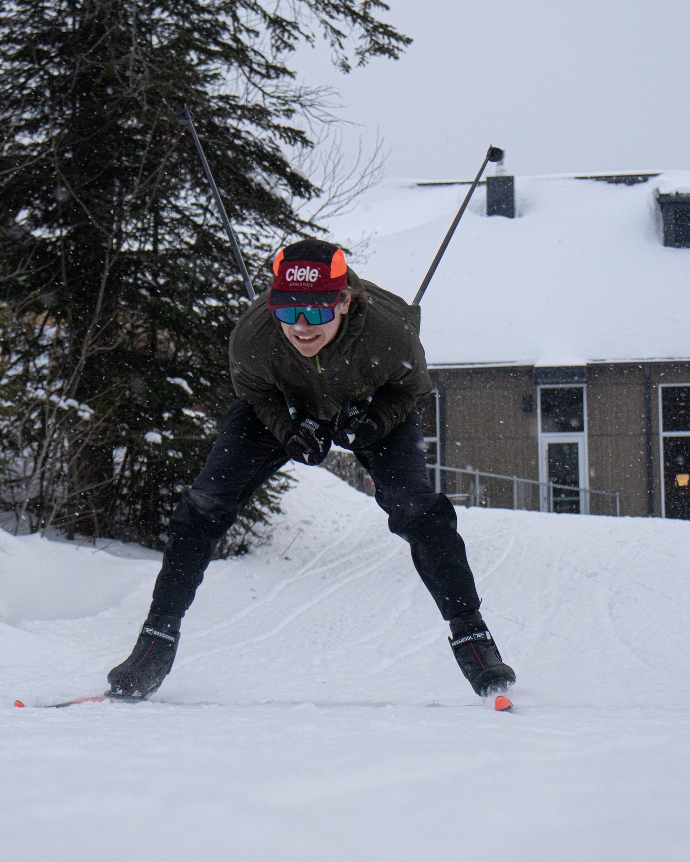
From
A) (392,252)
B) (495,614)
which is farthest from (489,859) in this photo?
(392,252)

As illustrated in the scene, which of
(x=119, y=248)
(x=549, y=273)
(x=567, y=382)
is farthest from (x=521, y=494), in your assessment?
(x=119, y=248)

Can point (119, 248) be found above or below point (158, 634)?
above

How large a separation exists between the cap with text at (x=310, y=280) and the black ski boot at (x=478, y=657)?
1.18 metres

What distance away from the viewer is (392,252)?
23234 mm

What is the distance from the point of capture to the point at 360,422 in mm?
3232

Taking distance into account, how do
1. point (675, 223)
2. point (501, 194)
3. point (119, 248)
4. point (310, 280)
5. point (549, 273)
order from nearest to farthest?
1. point (310, 280)
2. point (119, 248)
3. point (549, 273)
4. point (675, 223)
5. point (501, 194)

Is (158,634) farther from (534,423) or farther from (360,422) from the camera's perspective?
(534,423)

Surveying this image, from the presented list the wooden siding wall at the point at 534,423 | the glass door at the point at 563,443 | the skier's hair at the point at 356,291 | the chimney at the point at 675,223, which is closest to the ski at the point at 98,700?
the skier's hair at the point at 356,291

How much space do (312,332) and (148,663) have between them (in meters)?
1.33

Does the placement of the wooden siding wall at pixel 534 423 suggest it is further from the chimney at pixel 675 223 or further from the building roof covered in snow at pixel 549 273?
the chimney at pixel 675 223

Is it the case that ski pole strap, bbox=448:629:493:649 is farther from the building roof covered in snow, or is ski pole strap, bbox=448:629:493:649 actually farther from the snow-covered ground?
the building roof covered in snow

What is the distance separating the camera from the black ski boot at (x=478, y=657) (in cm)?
289

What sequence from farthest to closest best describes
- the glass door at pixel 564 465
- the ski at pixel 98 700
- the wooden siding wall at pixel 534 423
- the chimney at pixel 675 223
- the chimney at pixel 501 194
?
the chimney at pixel 501 194, the chimney at pixel 675 223, the glass door at pixel 564 465, the wooden siding wall at pixel 534 423, the ski at pixel 98 700

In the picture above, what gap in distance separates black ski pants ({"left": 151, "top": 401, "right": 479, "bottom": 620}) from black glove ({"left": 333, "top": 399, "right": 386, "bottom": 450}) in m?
0.09
